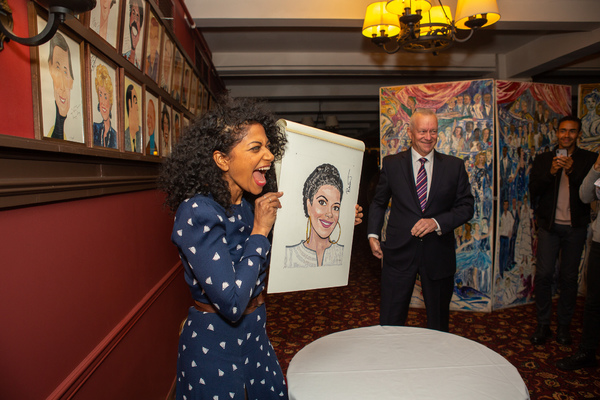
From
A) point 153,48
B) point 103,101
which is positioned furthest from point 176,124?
point 103,101

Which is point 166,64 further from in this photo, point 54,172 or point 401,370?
point 401,370

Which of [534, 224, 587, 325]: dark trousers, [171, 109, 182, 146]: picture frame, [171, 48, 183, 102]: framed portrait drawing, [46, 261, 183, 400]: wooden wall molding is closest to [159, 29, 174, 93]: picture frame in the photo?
[171, 48, 183, 102]: framed portrait drawing

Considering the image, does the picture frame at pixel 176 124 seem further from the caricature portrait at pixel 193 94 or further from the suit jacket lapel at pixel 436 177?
the suit jacket lapel at pixel 436 177

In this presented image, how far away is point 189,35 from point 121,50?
2.44 m

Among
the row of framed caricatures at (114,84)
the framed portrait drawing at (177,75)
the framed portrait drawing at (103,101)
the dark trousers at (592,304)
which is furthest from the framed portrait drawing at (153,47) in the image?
the dark trousers at (592,304)

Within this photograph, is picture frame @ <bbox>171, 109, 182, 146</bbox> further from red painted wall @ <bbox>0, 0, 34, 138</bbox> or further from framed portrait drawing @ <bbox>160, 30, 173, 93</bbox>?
red painted wall @ <bbox>0, 0, 34, 138</bbox>

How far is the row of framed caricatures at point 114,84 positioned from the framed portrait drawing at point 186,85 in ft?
0.95

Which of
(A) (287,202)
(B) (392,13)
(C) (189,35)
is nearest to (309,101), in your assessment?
(C) (189,35)

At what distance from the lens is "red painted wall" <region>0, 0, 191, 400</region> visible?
987mm

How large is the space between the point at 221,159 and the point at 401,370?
2.94 ft

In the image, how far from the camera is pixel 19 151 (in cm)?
101

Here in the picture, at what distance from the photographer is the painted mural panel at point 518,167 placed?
12.5 feet

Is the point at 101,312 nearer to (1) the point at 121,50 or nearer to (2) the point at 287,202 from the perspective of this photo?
(2) the point at 287,202

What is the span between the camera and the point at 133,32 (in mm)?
1979
